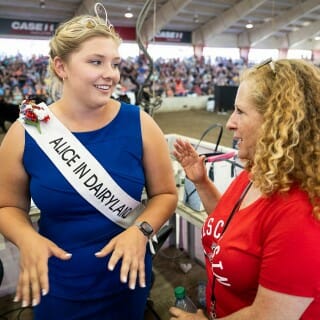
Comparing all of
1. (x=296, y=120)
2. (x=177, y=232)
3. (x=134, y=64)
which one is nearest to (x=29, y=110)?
(x=296, y=120)

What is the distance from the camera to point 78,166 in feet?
3.25

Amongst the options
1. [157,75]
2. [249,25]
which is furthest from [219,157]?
[249,25]

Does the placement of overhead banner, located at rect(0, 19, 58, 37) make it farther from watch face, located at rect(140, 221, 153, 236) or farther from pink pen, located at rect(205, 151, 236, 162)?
watch face, located at rect(140, 221, 153, 236)

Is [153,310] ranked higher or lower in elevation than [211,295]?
lower

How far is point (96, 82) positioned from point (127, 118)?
0.15 m

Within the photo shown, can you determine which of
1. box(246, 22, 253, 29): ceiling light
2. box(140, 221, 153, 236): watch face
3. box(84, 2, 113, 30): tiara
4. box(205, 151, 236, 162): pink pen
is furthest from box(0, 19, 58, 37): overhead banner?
box(140, 221, 153, 236): watch face

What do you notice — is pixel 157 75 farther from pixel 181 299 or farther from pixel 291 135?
pixel 291 135

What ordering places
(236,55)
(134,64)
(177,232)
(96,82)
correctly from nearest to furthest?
(96,82) < (177,232) < (134,64) < (236,55)

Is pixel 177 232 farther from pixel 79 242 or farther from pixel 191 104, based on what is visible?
pixel 191 104

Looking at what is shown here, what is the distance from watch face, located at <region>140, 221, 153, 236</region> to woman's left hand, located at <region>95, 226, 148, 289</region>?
40 mm

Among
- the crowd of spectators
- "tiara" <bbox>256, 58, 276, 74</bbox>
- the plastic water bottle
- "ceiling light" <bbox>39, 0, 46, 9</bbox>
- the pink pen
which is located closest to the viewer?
"tiara" <bbox>256, 58, 276, 74</bbox>

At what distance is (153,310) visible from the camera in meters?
2.04

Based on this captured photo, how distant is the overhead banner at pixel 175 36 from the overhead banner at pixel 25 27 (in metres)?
4.15

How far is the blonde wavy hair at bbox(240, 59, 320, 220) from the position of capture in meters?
0.73
